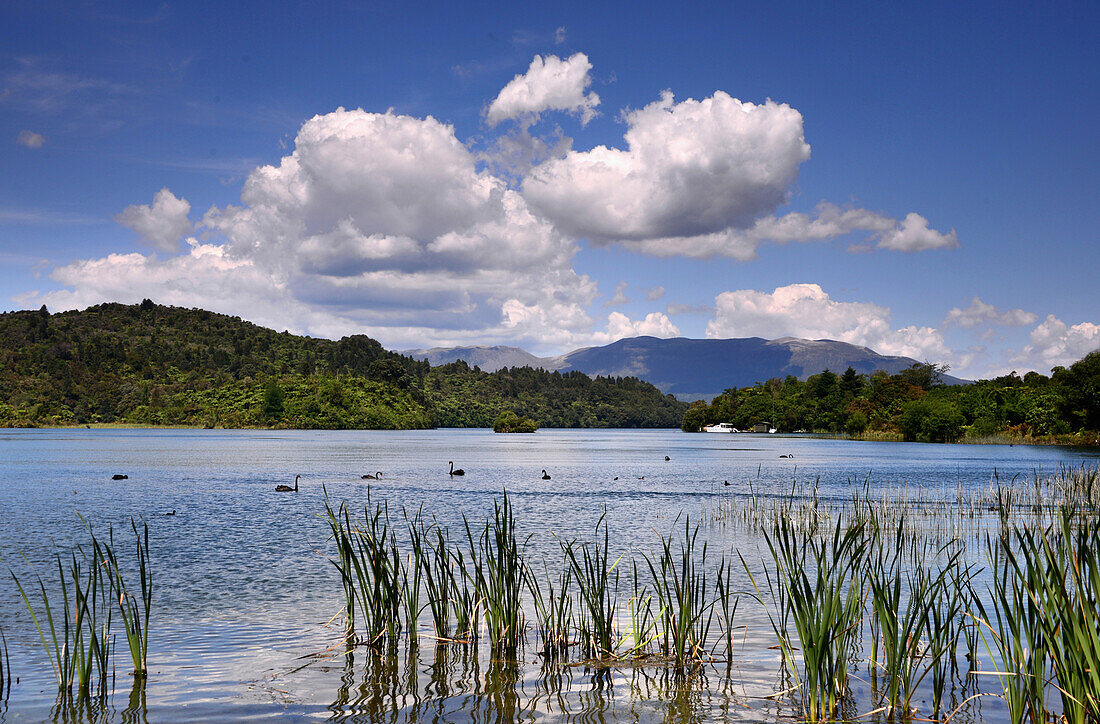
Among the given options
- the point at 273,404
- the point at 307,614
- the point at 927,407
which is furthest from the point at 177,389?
the point at 307,614

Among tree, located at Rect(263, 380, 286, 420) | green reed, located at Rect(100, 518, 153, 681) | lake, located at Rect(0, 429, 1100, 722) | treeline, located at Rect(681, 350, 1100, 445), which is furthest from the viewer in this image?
tree, located at Rect(263, 380, 286, 420)

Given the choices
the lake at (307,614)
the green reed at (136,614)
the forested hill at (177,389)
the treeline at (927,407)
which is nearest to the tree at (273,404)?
the forested hill at (177,389)

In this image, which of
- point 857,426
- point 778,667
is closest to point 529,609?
point 778,667

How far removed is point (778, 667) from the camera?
8.49 metres

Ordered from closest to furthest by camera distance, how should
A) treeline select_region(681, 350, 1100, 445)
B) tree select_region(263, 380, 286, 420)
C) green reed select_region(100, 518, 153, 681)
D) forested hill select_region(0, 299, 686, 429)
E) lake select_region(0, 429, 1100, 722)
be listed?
green reed select_region(100, 518, 153, 681), lake select_region(0, 429, 1100, 722), treeline select_region(681, 350, 1100, 445), tree select_region(263, 380, 286, 420), forested hill select_region(0, 299, 686, 429)

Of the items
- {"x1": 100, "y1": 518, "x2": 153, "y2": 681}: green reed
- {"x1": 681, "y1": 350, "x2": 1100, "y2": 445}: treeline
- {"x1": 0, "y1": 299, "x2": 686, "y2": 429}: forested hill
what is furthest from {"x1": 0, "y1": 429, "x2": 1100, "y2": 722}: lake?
{"x1": 0, "y1": 299, "x2": 686, "y2": 429}: forested hill

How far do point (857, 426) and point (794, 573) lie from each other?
122 meters

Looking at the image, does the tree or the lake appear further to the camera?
the tree

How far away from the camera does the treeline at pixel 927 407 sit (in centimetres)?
8425

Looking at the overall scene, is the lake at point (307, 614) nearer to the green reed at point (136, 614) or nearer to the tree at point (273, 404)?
the green reed at point (136, 614)

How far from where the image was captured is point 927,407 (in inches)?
4038

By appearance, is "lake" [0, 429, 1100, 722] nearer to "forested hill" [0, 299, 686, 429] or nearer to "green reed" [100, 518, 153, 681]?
"green reed" [100, 518, 153, 681]

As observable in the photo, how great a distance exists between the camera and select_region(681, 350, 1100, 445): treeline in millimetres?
84250

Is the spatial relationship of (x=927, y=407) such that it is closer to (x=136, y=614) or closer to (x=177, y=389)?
(x=136, y=614)
